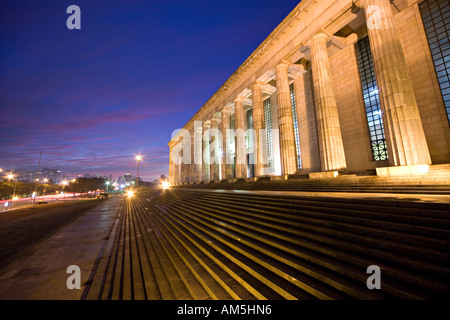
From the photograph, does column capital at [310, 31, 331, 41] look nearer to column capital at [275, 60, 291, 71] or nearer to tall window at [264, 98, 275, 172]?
column capital at [275, 60, 291, 71]

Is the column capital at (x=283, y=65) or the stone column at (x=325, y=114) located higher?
the column capital at (x=283, y=65)

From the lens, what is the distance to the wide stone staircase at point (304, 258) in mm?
2707

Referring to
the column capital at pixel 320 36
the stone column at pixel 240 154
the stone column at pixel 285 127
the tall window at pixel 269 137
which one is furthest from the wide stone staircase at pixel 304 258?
the tall window at pixel 269 137

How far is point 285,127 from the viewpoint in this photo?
617 inches

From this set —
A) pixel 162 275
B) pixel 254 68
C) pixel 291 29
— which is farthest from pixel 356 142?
pixel 162 275

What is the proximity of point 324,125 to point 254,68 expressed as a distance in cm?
1174

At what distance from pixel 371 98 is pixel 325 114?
5.57 m

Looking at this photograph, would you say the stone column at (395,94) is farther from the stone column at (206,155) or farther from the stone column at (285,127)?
the stone column at (206,155)

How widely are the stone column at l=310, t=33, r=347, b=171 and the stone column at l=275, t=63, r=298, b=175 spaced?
2975mm

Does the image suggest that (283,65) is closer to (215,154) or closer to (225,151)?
(225,151)

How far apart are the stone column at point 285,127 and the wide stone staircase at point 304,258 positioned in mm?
8982

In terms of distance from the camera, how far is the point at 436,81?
1080 cm

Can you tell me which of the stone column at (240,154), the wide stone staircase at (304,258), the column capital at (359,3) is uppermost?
the column capital at (359,3)
